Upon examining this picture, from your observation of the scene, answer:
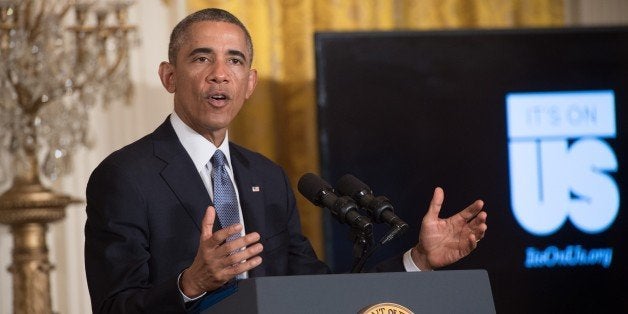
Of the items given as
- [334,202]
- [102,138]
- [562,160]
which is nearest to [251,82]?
[334,202]

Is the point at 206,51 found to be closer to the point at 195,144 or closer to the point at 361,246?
the point at 195,144

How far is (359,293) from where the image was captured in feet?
6.78

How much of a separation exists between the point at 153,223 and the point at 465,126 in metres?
2.56

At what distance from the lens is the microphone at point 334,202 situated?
7.62 feet

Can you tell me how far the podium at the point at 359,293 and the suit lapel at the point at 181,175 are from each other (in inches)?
19.2

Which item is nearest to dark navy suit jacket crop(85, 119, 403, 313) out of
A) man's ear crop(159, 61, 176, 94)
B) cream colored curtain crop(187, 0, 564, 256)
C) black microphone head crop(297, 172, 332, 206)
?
man's ear crop(159, 61, 176, 94)

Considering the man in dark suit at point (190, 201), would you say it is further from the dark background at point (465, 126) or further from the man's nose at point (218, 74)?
the dark background at point (465, 126)

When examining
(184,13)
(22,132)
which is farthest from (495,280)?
(22,132)

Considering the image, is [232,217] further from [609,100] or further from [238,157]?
[609,100]

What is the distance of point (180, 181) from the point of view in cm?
265

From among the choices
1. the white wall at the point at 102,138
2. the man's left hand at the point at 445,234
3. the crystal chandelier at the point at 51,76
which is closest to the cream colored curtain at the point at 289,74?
the white wall at the point at 102,138

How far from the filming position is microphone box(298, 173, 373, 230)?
2.32 m

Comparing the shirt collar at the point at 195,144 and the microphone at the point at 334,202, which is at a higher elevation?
the shirt collar at the point at 195,144

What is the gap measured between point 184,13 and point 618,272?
229 centimetres
